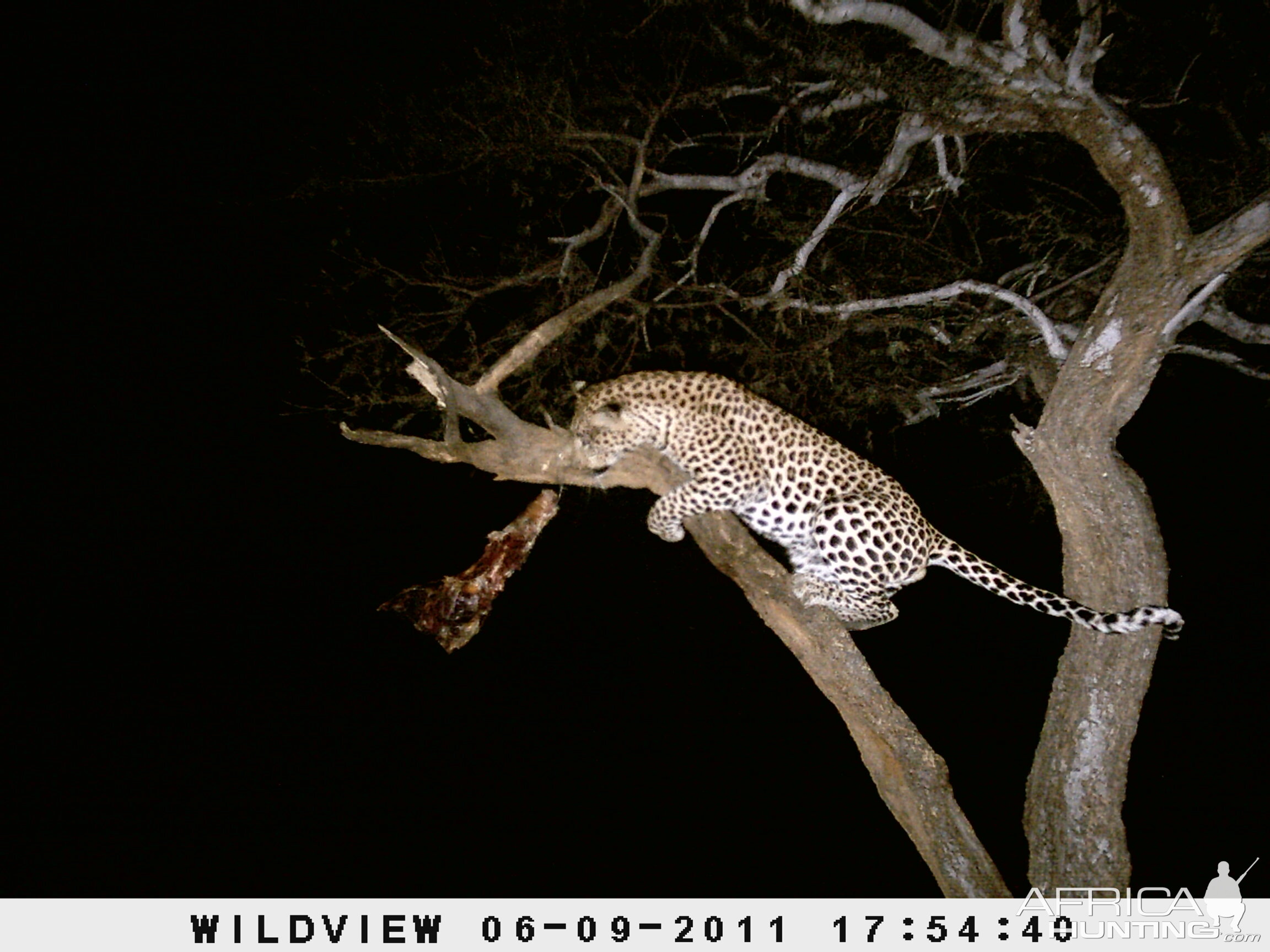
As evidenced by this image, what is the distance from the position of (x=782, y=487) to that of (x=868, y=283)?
253cm

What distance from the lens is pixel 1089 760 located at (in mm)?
4828

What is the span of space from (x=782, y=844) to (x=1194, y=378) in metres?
7.45

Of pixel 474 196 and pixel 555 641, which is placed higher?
pixel 474 196

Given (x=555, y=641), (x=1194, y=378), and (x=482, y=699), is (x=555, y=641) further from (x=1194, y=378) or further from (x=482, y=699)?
(x=1194, y=378)

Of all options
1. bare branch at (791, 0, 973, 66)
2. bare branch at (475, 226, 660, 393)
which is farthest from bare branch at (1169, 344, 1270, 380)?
bare branch at (475, 226, 660, 393)

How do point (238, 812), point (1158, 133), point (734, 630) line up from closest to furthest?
point (1158, 133), point (238, 812), point (734, 630)

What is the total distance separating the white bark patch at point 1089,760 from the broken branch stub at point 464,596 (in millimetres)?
3277

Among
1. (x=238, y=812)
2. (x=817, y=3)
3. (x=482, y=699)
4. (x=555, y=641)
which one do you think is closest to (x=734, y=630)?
(x=555, y=641)

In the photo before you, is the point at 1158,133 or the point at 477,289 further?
the point at 1158,133

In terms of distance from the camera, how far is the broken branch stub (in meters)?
4.62

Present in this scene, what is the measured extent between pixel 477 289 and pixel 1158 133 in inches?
201

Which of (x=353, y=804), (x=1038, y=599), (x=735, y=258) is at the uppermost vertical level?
(x=735, y=258)

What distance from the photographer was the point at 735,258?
298 inches

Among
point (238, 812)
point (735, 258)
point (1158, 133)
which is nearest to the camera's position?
point (1158, 133)
